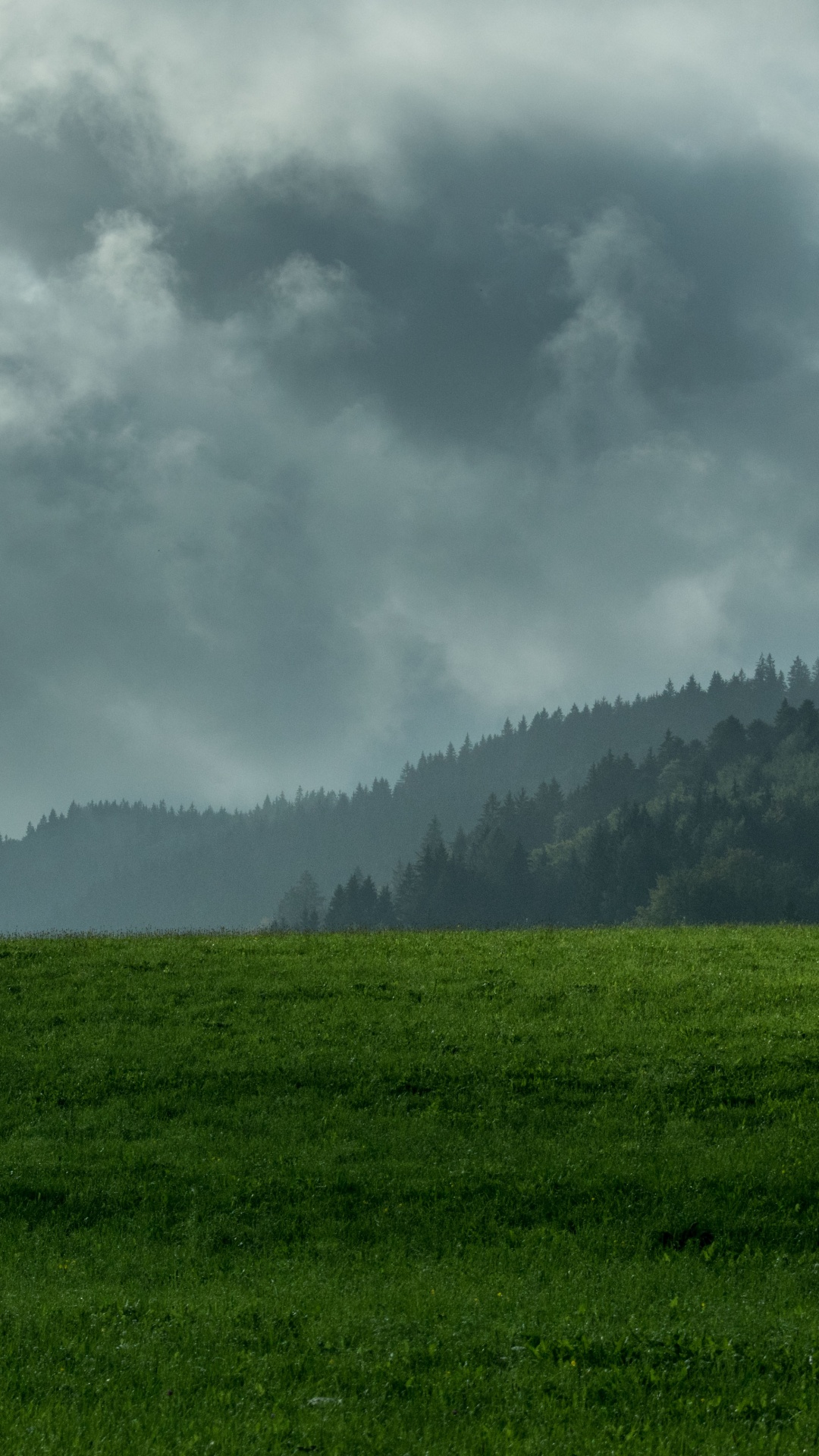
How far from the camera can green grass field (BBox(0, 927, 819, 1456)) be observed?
1157 centimetres

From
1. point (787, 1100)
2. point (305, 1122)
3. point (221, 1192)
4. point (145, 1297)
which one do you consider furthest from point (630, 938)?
point (145, 1297)

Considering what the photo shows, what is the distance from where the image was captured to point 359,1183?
1897cm

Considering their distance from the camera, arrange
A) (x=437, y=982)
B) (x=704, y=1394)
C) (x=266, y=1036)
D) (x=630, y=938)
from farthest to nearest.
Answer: (x=630, y=938), (x=437, y=982), (x=266, y=1036), (x=704, y=1394)

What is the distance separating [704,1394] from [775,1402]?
2.32ft

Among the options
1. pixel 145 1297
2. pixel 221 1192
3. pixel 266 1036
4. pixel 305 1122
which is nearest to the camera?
pixel 145 1297

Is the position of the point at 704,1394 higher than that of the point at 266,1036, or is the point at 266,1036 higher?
the point at 266,1036

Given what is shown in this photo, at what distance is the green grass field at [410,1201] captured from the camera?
11570 millimetres

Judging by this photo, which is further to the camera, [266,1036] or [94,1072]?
[266,1036]

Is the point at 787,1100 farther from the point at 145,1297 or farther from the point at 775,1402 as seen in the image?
the point at 145,1297

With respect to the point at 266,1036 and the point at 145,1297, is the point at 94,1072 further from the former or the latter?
the point at 145,1297

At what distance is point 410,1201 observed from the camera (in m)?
18.3

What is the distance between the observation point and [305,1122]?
21922mm

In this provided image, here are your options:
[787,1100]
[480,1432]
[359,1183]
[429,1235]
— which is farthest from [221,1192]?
[787,1100]

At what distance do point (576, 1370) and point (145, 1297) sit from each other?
574 cm
